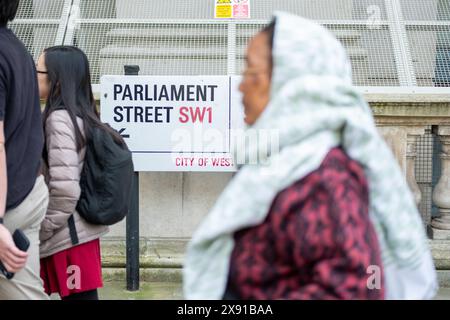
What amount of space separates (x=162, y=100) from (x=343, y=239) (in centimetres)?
356

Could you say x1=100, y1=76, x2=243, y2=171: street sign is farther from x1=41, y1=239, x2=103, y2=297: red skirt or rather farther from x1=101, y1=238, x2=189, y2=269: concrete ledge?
x1=41, y1=239, x2=103, y2=297: red skirt

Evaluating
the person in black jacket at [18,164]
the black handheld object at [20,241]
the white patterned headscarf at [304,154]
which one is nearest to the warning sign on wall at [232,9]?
the person in black jacket at [18,164]

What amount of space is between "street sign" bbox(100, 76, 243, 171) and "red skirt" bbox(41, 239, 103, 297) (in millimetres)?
1536

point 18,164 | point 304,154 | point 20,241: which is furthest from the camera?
point 18,164

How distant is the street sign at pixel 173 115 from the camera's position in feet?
17.0

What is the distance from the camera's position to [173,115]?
5.22 metres

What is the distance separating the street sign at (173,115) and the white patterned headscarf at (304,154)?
3226 millimetres

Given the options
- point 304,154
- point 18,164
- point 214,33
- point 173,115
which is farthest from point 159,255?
point 304,154

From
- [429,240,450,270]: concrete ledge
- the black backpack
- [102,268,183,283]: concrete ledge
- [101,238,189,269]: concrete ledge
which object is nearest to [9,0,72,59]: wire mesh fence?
[101,238,189,269]: concrete ledge

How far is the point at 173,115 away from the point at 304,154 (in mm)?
3434

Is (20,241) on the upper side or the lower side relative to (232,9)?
lower

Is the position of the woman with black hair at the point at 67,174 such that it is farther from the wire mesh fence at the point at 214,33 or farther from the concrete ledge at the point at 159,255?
the wire mesh fence at the point at 214,33

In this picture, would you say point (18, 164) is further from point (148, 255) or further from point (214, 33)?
point (214, 33)

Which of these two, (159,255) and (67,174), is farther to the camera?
(159,255)
